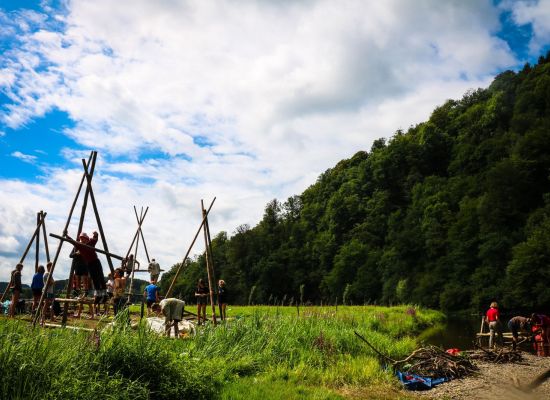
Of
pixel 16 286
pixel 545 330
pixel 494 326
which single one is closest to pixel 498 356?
pixel 545 330

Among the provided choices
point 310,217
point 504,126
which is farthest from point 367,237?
point 504,126

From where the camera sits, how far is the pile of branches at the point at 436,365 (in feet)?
42.5

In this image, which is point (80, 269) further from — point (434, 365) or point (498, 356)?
point (498, 356)

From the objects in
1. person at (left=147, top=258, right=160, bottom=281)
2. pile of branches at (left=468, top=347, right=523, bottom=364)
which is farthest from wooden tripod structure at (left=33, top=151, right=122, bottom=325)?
pile of branches at (left=468, top=347, right=523, bottom=364)

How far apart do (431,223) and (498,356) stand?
4913cm

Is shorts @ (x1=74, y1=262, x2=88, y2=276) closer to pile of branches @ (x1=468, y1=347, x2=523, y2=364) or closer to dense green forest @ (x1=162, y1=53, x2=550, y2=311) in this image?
pile of branches @ (x1=468, y1=347, x2=523, y2=364)

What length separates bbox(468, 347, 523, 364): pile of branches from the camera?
15954mm

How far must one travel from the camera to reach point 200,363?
31.0 feet

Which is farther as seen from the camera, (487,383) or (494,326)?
(494,326)

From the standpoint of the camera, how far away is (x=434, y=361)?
13.4 metres

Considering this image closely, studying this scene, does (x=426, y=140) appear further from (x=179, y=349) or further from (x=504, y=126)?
(x=179, y=349)

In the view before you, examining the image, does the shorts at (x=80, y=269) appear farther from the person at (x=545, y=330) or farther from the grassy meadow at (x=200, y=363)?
the person at (x=545, y=330)

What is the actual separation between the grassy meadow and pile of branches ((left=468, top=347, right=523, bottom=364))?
2796 mm

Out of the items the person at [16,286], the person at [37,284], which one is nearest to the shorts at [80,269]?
the person at [37,284]
